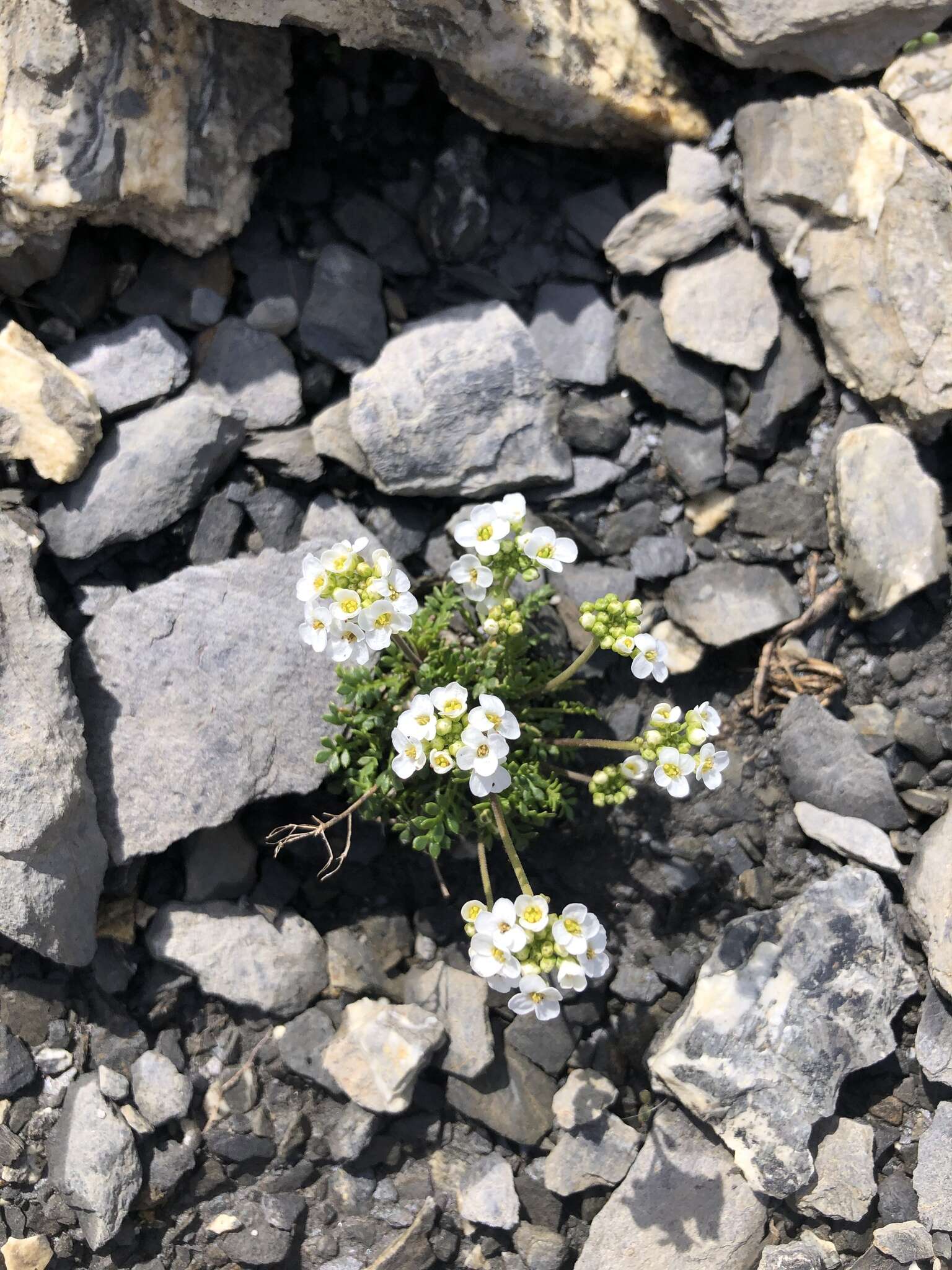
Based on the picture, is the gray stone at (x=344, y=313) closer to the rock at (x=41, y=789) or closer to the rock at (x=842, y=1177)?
the rock at (x=41, y=789)

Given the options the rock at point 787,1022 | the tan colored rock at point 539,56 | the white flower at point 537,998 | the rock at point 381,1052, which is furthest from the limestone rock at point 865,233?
the rock at point 381,1052

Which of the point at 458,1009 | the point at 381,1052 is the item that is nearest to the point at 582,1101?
the point at 458,1009

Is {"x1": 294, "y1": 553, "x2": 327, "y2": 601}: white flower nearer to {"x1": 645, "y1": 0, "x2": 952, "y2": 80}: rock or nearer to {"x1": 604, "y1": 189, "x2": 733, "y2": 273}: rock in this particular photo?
{"x1": 604, "y1": 189, "x2": 733, "y2": 273}: rock

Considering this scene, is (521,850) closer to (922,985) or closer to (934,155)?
(922,985)

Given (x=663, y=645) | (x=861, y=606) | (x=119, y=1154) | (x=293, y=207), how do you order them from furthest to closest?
(x=293, y=207)
(x=861, y=606)
(x=119, y=1154)
(x=663, y=645)

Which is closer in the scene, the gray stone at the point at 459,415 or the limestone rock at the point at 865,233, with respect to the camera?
the limestone rock at the point at 865,233

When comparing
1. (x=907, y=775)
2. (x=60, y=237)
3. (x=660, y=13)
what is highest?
(x=660, y=13)

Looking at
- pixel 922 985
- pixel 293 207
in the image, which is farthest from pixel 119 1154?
pixel 293 207
